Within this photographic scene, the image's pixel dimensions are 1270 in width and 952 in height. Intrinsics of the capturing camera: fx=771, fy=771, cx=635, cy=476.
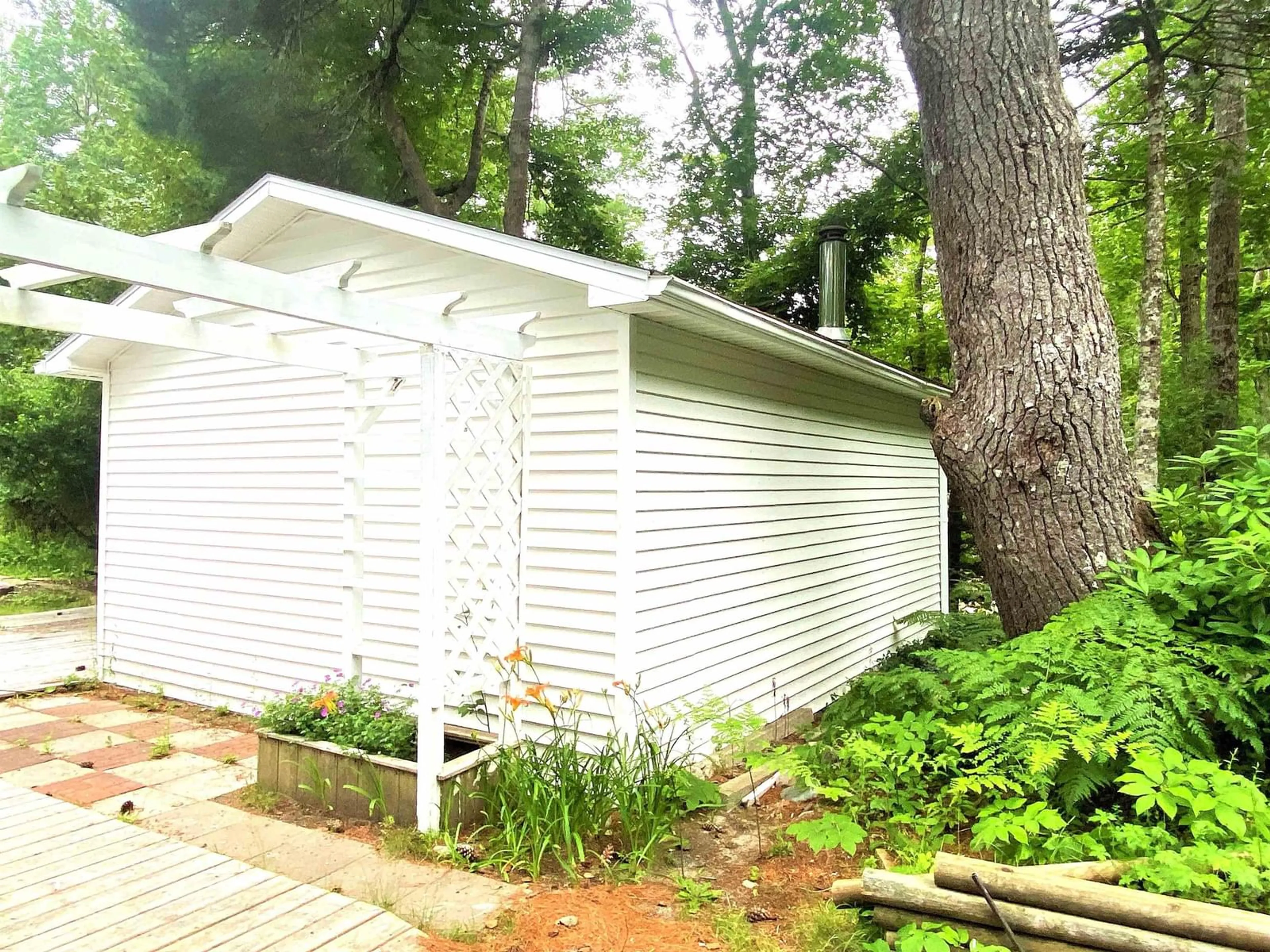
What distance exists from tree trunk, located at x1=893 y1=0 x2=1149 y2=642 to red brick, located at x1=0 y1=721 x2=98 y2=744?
20.6ft

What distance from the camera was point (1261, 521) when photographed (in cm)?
357

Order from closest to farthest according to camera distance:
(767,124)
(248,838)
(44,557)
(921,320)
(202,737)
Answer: (248,838) < (202,737) < (44,557) < (921,320) < (767,124)

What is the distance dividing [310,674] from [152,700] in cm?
187

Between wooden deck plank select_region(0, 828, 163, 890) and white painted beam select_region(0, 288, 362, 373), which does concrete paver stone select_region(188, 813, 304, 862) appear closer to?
wooden deck plank select_region(0, 828, 163, 890)

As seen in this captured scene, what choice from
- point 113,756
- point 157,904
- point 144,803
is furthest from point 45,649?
point 157,904

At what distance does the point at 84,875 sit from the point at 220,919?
835 mm

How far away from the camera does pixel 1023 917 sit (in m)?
2.38

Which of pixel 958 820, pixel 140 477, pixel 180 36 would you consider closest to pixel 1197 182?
pixel 958 820

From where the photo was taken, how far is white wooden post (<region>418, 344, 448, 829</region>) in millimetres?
3699

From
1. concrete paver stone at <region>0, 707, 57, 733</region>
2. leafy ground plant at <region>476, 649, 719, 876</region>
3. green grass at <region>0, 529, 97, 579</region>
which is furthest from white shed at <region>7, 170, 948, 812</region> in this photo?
green grass at <region>0, 529, 97, 579</region>

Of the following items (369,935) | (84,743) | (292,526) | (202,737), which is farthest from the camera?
(292,526)

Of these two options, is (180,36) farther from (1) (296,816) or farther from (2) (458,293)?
(1) (296,816)

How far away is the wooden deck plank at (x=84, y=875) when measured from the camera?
10.1ft

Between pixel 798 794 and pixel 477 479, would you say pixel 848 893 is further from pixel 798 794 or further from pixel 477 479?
pixel 477 479
